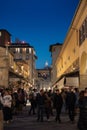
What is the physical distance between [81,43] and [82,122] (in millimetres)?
19683

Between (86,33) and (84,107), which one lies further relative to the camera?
(86,33)

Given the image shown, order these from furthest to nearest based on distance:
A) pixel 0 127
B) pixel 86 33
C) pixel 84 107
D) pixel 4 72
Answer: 1. pixel 4 72
2. pixel 86 33
3. pixel 84 107
4. pixel 0 127

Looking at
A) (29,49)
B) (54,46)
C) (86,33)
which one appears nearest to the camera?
(86,33)

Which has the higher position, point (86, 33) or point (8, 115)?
point (86, 33)

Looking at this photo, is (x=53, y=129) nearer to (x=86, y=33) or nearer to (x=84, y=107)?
(x=84, y=107)

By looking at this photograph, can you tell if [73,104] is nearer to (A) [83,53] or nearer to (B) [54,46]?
(A) [83,53]

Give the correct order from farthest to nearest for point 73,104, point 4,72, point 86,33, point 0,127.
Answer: point 4,72, point 86,33, point 73,104, point 0,127

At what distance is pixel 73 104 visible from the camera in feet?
72.6

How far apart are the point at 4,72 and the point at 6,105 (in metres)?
37.0

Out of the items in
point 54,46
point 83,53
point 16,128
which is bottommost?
point 16,128

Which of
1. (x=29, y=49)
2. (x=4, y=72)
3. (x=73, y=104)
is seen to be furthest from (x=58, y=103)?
(x=29, y=49)

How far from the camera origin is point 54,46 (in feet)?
390

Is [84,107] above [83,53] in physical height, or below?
below

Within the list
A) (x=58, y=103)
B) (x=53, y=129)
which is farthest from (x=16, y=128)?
(x=58, y=103)
